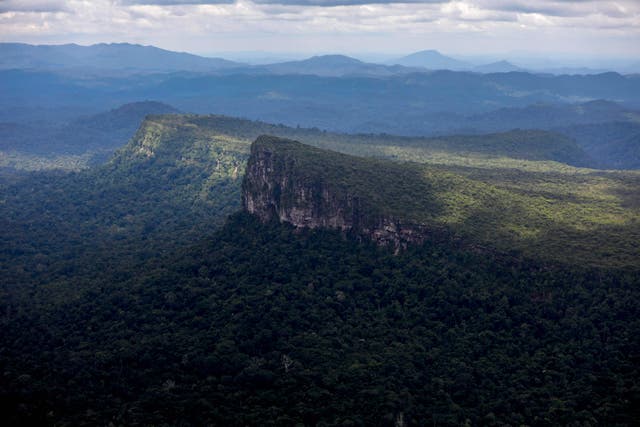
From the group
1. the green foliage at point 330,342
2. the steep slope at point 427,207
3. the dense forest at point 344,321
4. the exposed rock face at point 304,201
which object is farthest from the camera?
the exposed rock face at point 304,201

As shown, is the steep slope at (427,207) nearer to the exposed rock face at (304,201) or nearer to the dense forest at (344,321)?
the exposed rock face at (304,201)

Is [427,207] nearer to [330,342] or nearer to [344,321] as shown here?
[344,321]

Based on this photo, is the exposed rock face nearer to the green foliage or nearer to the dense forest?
the dense forest

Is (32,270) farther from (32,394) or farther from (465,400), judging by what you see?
(465,400)

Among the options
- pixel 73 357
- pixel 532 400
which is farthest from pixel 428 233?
pixel 73 357

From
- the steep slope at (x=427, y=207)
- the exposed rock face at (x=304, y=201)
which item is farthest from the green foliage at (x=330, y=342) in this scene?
the steep slope at (x=427, y=207)
